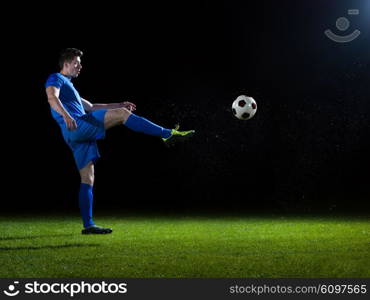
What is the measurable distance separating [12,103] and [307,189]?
19.1 ft

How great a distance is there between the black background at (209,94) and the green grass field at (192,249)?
3544 millimetres

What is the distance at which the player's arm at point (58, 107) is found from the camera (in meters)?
5.87

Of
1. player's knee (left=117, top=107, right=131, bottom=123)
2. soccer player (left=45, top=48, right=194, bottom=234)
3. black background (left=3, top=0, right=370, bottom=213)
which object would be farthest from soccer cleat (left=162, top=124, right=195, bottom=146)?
black background (left=3, top=0, right=370, bottom=213)

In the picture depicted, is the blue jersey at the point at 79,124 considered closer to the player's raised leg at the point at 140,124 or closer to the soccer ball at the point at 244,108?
the player's raised leg at the point at 140,124

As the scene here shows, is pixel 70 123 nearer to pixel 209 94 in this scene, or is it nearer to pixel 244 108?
pixel 244 108

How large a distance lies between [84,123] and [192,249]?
5.80 ft

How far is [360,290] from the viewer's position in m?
3.77

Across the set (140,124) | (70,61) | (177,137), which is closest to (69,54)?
(70,61)

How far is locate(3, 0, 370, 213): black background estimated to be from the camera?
11.3 m

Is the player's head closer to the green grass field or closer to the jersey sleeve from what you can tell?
the jersey sleeve

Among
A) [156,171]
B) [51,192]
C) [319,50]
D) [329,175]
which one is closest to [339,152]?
[329,175]

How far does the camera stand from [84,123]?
20.3 ft

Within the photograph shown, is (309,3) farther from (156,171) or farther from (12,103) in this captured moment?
(12,103)

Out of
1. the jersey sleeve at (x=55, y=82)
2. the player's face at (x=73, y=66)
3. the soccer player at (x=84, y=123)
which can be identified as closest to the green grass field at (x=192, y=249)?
the soccer player at (x=84, y=123)
